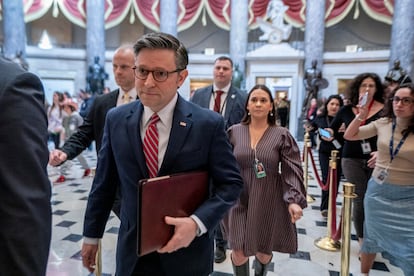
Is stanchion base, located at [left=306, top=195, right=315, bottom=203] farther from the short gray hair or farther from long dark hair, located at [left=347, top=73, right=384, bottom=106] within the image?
the short gray hair

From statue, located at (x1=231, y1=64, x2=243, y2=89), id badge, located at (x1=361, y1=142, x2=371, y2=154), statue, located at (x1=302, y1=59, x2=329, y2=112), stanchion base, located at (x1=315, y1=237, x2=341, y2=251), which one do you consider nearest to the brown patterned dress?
id badge, located at (x1=361, y1=142, x2=371, y2=154)

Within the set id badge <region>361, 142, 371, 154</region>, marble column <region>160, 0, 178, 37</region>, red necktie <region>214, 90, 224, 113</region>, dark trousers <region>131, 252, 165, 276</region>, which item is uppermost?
marble column <region>160, 0, 178, 37</region>

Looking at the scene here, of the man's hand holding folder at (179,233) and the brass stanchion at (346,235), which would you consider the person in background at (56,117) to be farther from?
the man's hand holding folder at (179,233)

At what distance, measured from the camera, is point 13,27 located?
50.0ft

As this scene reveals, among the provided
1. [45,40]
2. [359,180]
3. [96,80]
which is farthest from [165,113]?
[45,40]

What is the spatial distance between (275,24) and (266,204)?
1582cm

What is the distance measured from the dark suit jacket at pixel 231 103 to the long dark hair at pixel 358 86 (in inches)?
44.8

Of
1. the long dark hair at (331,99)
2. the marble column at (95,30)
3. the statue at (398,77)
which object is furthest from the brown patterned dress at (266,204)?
the marble column at (95,30)

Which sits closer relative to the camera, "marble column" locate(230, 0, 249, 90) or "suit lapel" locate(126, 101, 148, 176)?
"suit lapel" locate(126, 101, 148, 176)

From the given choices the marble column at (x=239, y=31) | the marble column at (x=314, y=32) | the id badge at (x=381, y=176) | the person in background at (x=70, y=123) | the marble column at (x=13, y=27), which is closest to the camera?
the id badge at (x=381, y=176)

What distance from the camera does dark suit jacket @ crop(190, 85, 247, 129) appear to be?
348cm

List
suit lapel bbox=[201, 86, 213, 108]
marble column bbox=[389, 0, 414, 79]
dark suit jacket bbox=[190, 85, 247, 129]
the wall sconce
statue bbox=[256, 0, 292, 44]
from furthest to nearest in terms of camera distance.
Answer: the wall sconce, statue bbox=[256, 0, 292, 44], marble column bbox=[389, 0, 414, 79], suit lapel bbox=[201, 86, 213, 108], dark suit jacket bbox=[190, 85, 247, 129]

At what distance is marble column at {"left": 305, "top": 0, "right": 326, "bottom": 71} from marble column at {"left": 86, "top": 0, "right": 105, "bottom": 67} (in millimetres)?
10425

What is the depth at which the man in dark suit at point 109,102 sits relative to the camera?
8.21 feet
